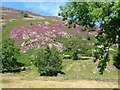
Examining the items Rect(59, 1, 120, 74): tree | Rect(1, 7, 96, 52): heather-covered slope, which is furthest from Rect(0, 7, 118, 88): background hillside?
Rect(59, 1, 120, 74): tree

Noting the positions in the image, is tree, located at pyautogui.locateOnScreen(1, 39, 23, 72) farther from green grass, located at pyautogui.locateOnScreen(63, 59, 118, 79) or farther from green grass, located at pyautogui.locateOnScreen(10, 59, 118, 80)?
green grass, located at pyautogui.locateOnScreen(63, 59, 118, 79)

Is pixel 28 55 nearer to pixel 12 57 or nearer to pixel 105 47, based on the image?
pixel 12 57

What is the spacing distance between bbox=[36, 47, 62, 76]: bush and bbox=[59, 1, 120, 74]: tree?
271ft

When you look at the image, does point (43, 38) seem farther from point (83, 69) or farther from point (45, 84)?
point (45, 84)

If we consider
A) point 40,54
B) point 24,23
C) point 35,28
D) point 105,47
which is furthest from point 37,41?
point 105,47

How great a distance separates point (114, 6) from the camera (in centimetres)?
2745

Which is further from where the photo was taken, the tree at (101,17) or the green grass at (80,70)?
the green grass at (80,70)

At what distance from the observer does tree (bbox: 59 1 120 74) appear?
28828mm

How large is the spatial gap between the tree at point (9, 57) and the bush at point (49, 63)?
1171 cm

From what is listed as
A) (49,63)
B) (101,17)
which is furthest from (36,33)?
(101,17)

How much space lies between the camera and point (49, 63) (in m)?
123

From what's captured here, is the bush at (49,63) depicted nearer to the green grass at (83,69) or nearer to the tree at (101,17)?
the green grass at (83,69)

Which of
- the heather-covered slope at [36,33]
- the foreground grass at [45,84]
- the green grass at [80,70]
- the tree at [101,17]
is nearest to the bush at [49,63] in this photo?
the green grass at [80,70]

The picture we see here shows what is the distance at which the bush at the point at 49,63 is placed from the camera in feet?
386
